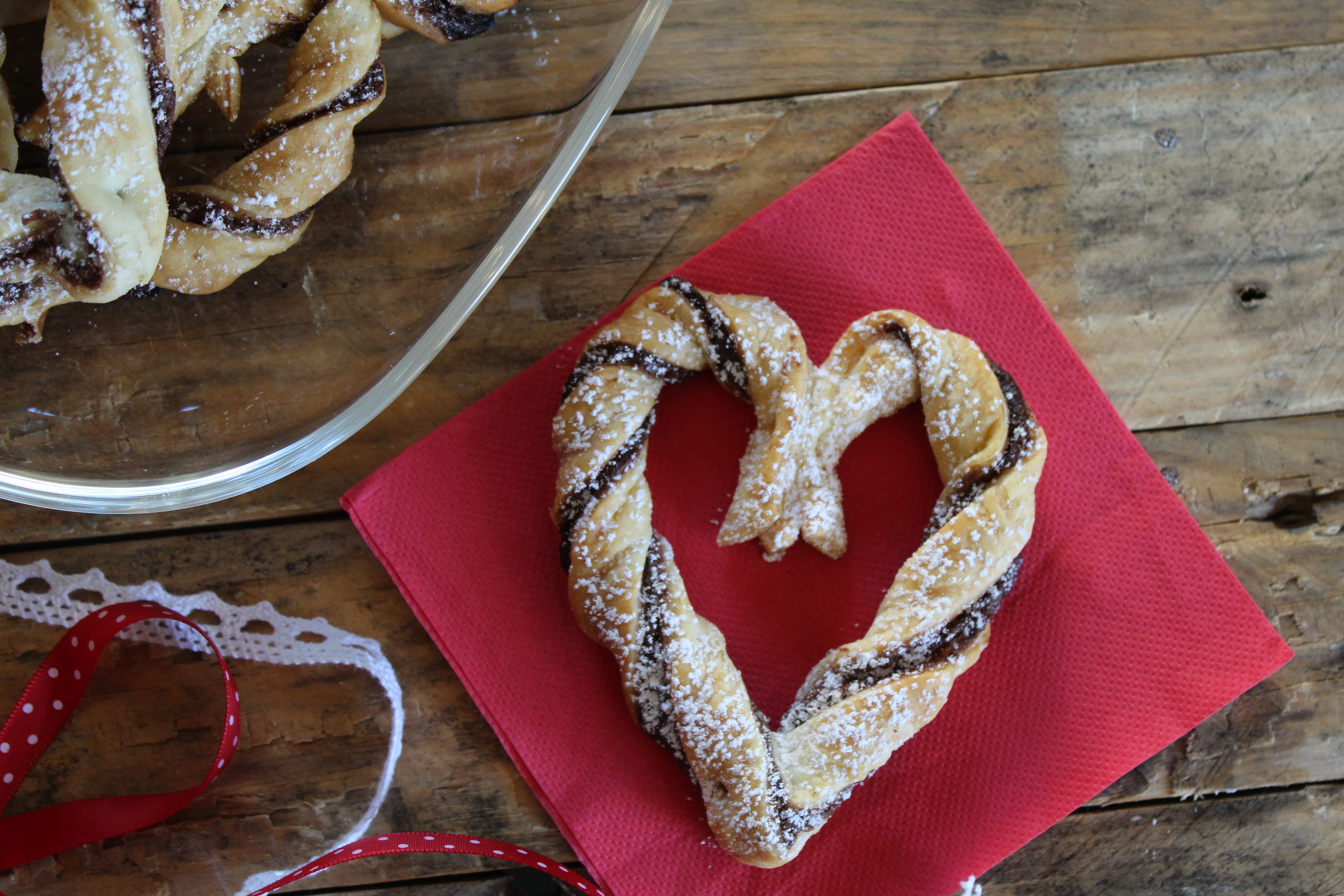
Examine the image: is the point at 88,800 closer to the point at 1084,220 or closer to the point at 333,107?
the point at 333,107

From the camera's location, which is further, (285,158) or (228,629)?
(228,629)

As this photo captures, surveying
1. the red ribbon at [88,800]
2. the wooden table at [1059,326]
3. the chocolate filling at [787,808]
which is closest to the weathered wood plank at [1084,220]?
the wooden table at [1059,326]

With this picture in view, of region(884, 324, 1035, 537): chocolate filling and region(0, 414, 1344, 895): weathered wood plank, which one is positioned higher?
region(884, 324, 1035, 537): chocolate filling

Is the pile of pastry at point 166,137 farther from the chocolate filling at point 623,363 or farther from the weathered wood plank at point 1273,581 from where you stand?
the weathered wood plank at point 1273,581

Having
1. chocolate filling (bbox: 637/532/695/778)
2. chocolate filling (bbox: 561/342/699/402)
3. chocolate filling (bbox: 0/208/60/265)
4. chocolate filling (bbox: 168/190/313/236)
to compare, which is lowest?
chocolate filling (bbox: 637/532/695/778)

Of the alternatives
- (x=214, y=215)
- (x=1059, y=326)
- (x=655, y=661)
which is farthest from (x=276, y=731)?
(x=1059, y=326)

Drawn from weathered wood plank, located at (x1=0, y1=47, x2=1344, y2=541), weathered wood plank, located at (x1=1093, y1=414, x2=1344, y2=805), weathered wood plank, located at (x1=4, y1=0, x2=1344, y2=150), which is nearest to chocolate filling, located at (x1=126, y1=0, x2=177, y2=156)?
weathered wood plank, located at (x1=0, y1=47, x2=1344, y2=541)

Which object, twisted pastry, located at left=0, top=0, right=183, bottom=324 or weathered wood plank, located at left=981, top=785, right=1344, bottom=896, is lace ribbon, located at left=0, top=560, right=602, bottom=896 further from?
weathered wood plank, located at left=981, top=785, right=1344, bottom=896
